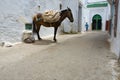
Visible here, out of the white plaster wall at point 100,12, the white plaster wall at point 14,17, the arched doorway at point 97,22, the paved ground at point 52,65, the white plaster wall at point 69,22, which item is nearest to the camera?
the paved ground at point 52,65

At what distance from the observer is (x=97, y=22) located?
34000 millimetres

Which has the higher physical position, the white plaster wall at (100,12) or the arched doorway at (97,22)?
the white plaster wall at (100,12)

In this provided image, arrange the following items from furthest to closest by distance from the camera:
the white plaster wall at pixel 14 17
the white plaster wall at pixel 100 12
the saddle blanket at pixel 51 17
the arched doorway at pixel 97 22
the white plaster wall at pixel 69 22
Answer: the arched doorway at pixel 97 22
the white plaster wall at pixel 100 12
the white plaster wall at pixel 69 22
the saddle blanket at pixel 51 17
the white plaster wall at pixel 14 17

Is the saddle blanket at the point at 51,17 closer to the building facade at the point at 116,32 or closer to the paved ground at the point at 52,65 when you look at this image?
the paved ground at the point at 52,65

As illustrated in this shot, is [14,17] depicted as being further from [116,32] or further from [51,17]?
[116,32]

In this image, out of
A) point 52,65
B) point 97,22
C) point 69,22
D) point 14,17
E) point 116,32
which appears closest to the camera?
point 52,65

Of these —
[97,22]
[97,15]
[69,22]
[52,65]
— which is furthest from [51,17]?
[97,22]

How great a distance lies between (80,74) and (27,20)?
632cm

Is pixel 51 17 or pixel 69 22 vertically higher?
pixel 51 17

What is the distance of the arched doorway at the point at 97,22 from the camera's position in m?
33.6

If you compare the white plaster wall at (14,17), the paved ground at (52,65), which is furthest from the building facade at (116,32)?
the white plaster wall at (14,17)

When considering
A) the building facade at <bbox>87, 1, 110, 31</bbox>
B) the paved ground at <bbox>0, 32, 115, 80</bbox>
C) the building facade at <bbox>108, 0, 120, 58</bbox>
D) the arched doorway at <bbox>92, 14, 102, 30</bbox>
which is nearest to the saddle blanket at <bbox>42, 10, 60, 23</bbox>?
the paved ground at <bbox>0, 32, 115, 80</bbox>

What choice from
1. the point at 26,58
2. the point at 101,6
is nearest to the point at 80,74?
the point at 26,58

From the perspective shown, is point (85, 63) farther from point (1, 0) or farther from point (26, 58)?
point (1, 0)
